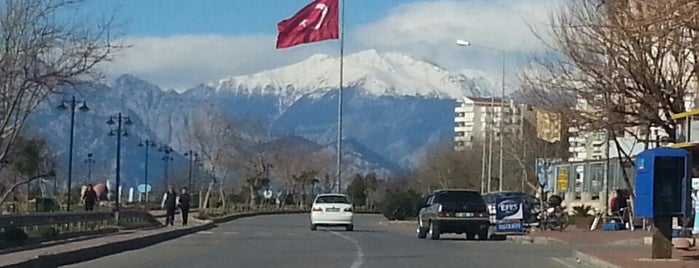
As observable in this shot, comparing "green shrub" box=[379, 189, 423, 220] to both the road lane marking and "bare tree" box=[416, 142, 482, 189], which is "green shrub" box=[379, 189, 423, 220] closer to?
"bare tree" box=[416, 142, 482, 189]

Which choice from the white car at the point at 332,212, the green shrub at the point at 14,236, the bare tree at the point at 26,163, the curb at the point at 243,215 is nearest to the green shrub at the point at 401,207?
the curb at the point at 243,215

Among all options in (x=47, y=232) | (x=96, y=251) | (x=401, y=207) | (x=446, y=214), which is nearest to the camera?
(x=96, y=251)

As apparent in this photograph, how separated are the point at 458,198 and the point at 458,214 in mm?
744

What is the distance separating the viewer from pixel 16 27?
39.4 m

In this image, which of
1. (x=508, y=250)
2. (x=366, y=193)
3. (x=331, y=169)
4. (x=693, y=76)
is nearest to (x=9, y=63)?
(x=508, y=250)

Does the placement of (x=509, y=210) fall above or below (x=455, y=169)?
below

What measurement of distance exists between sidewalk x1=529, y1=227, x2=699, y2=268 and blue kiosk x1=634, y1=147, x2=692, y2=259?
88 centimetres

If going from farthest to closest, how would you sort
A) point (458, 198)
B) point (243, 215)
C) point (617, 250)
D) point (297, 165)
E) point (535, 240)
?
point (297, 165) → point (243, 215) → point (458, 198) → point (535, 240) → point (617, 250)

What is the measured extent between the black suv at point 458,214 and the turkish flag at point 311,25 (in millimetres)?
13848

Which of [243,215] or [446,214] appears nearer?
[446,214]

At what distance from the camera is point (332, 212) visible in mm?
50656

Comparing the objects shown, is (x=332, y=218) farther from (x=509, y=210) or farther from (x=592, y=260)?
(x=592, y=260)

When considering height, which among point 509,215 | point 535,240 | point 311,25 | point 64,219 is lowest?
point 535,240

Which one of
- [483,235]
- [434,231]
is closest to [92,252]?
[434,231]
